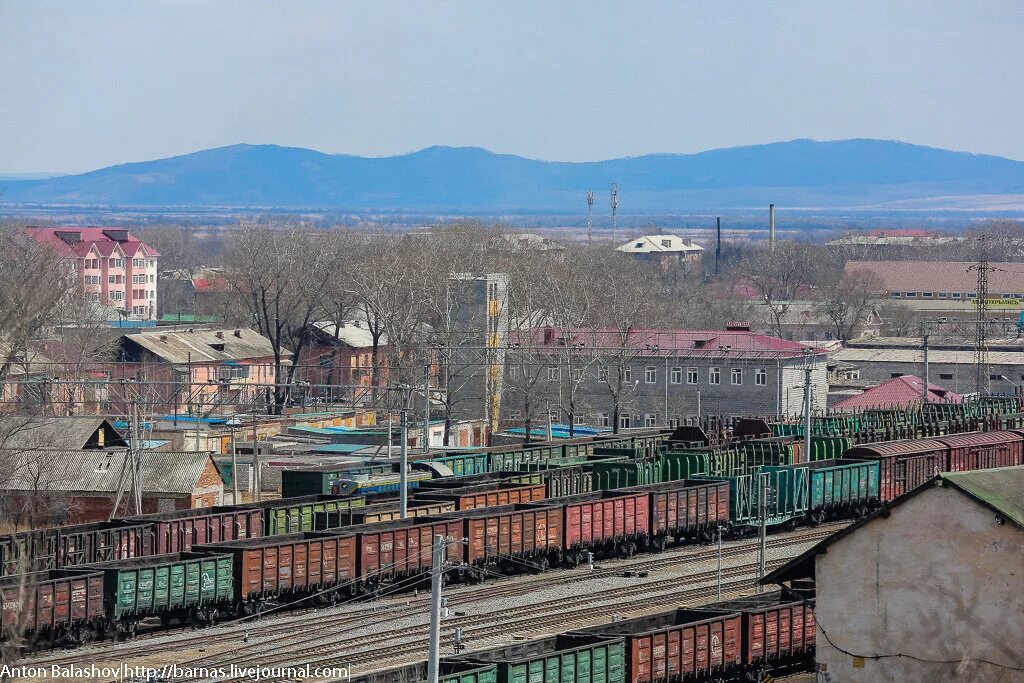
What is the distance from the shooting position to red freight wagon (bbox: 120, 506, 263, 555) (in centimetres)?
3809

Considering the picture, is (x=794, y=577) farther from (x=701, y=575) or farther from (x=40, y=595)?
(x=701, y=575)

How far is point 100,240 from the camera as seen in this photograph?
16912 centimetres

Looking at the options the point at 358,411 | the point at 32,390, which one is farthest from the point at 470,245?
the point at 32,390

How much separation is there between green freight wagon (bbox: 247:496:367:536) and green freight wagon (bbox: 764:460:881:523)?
1387cm

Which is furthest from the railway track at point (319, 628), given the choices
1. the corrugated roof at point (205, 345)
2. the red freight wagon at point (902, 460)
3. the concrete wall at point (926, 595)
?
the corrugated roof at point (205, 345)

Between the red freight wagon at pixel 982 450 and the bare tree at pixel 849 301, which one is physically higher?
the bare tree at pixel 849 301

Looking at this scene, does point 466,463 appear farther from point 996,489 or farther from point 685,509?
point 996,489

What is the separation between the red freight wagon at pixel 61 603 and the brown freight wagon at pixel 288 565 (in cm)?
363

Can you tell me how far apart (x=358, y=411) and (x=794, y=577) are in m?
59.1

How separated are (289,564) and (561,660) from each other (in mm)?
11369

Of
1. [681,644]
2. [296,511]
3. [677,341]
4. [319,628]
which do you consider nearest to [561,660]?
[681,644]

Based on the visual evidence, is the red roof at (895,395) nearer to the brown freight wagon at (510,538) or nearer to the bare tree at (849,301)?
the bare tree at (849,301)

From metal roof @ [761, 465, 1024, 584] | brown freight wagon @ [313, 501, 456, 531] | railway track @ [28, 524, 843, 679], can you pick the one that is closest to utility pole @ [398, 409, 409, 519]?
brown freight wagon @ [313, 501, 456, 531]

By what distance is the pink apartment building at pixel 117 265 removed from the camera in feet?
528
